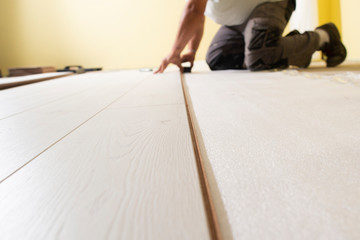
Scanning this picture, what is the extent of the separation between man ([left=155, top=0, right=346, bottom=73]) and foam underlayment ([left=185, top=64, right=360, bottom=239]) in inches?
42.7

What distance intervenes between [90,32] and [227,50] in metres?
3.30

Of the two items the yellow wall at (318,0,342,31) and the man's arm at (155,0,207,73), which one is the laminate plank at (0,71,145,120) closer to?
the man's arm at (155,0,207,73)

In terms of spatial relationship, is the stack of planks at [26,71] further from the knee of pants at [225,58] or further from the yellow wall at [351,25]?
the yellow wall at [351,25]

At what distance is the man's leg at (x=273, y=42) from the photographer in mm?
1686

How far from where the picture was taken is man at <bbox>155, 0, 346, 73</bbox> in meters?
1.68

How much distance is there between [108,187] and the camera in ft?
0.97

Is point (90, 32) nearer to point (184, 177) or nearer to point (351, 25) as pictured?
point (351, 25)

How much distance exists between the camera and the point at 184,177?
301mm

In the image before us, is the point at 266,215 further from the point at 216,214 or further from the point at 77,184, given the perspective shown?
the point at 77,184

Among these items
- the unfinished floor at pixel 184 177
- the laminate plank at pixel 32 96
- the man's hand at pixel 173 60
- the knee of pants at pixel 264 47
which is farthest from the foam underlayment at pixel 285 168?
the man's hand at pixel 173 60

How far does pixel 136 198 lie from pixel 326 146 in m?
0.31

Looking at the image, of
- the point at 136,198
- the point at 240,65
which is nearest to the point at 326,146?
the point at 136,198

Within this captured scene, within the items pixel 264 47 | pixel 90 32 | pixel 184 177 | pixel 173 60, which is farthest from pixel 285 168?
pixel 90 32

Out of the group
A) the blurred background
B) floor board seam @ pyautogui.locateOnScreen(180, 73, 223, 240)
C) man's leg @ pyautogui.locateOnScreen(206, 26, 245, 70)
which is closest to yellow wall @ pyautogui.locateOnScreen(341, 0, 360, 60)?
→ man's leg @ pyautogui.locateOnScreen(206, 26, 245, 70)
